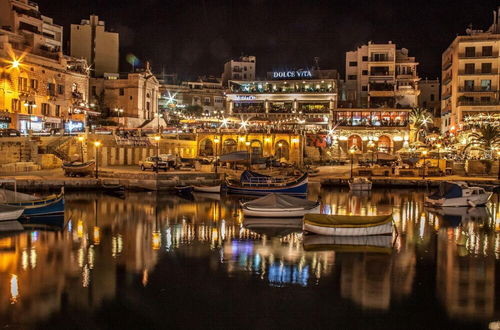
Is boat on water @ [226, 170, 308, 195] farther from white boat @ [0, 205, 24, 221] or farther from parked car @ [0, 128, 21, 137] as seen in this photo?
parked car @ [0, 128, 21, 137]

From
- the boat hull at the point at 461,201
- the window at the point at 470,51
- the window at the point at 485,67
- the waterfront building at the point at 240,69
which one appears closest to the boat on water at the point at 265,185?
the boat hull at the point at 461,201

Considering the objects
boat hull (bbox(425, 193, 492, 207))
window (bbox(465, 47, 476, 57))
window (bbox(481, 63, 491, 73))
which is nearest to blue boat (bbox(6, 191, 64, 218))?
boat hull (bbox(425, 193, 492, 207))

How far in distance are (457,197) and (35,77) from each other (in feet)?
154

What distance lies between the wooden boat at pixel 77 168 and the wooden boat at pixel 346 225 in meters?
26.4

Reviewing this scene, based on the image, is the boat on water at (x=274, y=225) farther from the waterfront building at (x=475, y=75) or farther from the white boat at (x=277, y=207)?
the waterfront building at (x=475, y=75)

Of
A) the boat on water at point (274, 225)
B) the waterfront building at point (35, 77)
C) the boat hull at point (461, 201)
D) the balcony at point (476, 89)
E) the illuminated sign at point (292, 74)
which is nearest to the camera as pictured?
the boat on water at point (274, 225)

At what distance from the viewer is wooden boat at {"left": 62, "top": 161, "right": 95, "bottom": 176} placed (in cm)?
4438

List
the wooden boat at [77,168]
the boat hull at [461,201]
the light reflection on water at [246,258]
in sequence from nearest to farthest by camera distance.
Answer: the light reflection on water at [246,258], the boat hull at [461,201], the wooden boat at [77,168]

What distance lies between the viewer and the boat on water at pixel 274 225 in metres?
26.3

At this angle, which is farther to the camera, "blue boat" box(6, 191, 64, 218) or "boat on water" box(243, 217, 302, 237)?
"blue boat" box(6, 191, 64, 218)

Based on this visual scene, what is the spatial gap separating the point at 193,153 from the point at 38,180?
91.0 ft

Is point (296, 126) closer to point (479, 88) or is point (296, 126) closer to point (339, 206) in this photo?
point (479, 88)

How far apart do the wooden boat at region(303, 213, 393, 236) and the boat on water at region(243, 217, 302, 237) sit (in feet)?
6.48

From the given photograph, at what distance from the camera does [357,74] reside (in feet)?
267
